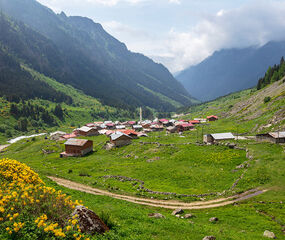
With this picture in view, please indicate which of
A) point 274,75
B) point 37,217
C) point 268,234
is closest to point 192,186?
point 268,234

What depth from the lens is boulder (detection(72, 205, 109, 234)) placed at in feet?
41.7

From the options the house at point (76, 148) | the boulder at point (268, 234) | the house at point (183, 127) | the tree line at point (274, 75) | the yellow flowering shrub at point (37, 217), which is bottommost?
the house at point (76, 148)

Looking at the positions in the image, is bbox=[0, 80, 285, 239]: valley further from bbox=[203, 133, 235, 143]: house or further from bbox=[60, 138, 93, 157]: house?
bbox=[60, 138, 93, 157]: house

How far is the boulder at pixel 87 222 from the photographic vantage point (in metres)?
12.7

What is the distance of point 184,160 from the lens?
5556cm

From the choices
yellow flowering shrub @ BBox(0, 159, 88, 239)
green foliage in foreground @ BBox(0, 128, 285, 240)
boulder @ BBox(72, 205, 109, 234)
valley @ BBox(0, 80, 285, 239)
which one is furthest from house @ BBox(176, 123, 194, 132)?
yellow flowering shrub @ BBox(0, 159, 88, 239)

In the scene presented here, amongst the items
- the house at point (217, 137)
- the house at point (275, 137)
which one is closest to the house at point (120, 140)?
the house at point (217, 137)

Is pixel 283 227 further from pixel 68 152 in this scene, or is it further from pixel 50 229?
pixel 68 152

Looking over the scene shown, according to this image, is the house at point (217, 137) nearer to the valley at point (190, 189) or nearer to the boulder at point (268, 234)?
the valley at point (190, 189)

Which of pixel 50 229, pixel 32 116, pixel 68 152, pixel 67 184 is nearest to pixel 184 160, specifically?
pixel 67 184

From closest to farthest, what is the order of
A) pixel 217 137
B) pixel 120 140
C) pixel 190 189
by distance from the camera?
pixel 190 189 → pixel 217 137 → pixel 120 140

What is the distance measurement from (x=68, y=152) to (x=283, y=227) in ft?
266

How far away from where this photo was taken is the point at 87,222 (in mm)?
12961

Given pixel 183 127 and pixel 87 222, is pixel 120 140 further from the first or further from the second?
pixel 87 222
